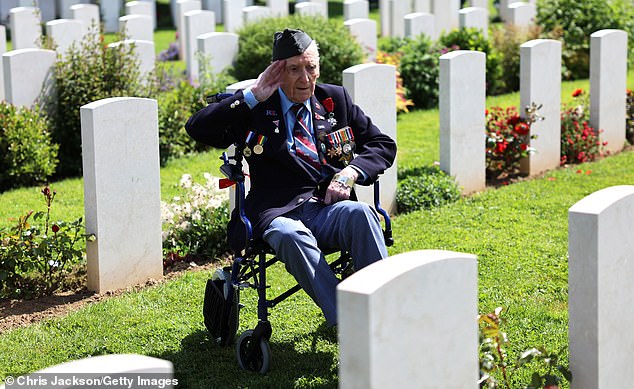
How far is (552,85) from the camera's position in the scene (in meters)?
8.95

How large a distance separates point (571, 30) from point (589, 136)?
5276 millimetres

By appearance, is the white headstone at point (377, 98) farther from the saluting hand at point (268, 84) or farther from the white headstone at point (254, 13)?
the white headstone at point (254, 13)

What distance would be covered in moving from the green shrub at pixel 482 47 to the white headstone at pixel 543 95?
3.79 metres

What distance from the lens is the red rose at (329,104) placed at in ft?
17.1

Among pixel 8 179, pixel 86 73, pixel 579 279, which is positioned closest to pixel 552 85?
pixel 86 73

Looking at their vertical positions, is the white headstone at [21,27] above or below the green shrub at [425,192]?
above

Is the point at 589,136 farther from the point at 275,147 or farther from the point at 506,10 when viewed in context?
the point at 506,10

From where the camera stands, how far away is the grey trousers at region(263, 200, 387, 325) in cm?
460

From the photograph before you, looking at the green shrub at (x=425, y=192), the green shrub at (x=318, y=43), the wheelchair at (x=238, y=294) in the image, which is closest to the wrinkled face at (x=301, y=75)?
the wheelchair at (x=238, y=294)

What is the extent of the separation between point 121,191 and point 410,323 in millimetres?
3096

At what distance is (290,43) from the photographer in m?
4.93

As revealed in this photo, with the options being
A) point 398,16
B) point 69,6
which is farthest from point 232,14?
point 69,6

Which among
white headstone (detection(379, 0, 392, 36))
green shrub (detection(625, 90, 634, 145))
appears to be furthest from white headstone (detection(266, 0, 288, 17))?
green shrub (detection(625, 90, 634, 145))

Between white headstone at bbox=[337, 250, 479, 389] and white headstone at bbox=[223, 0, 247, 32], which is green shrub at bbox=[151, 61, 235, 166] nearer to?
white headstone at bbox=[223, 0, 247, 32]
